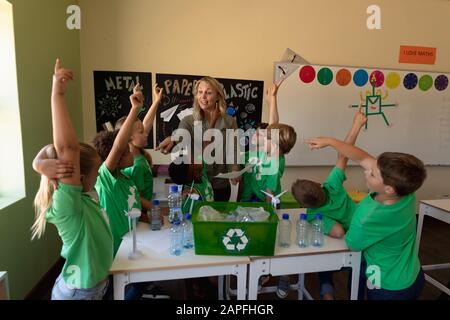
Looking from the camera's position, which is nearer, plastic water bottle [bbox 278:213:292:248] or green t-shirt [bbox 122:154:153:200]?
plastic water bottle [bbox 278:213:292:248]

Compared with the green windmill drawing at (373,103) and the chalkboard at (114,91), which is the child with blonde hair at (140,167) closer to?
the chalkboard at (114,91)

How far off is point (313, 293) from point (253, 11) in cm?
274

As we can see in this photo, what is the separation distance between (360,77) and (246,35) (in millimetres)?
1402

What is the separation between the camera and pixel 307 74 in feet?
11.0

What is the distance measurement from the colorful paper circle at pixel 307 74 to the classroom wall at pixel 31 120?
7.71ft

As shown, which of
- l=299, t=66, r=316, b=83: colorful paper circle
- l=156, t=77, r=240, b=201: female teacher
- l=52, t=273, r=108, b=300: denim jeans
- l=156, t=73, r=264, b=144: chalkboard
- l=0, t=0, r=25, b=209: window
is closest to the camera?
l=52, t=273, r=108, b=300: denim jeans

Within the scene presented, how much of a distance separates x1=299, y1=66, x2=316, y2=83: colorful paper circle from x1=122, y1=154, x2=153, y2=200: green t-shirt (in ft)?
6.95

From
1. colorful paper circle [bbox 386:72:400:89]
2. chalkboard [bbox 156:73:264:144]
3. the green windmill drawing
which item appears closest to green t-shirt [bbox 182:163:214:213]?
chalkboard [bbox 156:73:264:144]

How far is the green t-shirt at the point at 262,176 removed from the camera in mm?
2094

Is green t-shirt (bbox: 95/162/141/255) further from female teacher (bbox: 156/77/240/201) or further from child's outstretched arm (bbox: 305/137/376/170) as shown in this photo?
child's outstretched arm (bbox: 305/137/376/170)

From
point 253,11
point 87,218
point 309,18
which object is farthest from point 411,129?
point 87,218

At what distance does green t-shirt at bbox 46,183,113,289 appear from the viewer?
109 centimetres

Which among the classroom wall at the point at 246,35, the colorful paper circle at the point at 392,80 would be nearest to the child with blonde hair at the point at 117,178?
the classroom wall at the point at 246,35

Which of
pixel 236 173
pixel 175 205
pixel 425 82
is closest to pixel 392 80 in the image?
pixel 425 82
